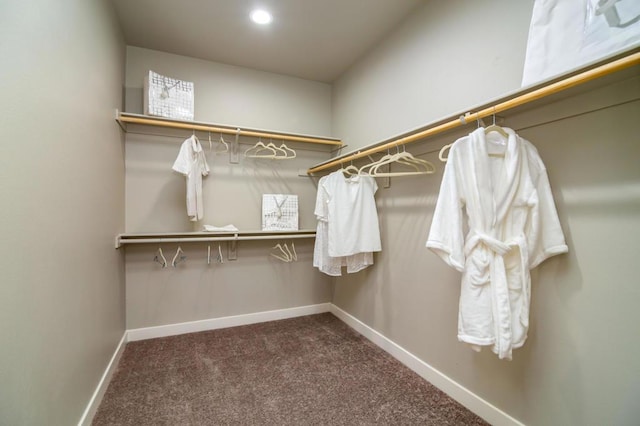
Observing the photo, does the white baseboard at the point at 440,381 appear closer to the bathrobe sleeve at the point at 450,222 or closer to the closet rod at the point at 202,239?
the bathrobe sleeve at the point at 450,222

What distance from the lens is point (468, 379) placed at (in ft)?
5.49

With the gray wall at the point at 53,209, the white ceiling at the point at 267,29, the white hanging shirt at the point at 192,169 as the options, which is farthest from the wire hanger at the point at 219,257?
the white ceiling at the point at 267,29

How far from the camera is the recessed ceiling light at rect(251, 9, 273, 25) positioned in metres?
2.12

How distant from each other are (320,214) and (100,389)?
1955mm

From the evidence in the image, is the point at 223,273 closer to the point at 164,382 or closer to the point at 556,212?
the point at 164,382

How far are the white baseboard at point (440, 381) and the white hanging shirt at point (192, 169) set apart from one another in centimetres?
190

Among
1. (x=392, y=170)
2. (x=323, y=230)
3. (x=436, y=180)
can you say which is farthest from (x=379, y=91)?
(x=323, y=230)

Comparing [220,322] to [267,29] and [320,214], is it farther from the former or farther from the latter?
[267,29]

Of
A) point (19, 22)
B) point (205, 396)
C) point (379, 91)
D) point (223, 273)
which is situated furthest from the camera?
point (223, 273)

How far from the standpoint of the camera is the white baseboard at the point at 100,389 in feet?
4.91

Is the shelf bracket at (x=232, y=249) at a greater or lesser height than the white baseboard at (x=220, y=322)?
greater

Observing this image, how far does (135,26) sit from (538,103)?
294 centimetres

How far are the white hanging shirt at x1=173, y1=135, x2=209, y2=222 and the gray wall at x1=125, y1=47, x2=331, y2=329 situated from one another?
25 centimetres

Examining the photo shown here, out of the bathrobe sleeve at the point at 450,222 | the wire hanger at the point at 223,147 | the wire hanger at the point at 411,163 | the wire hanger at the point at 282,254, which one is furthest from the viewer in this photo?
the wire hanger at the point at 282,254
